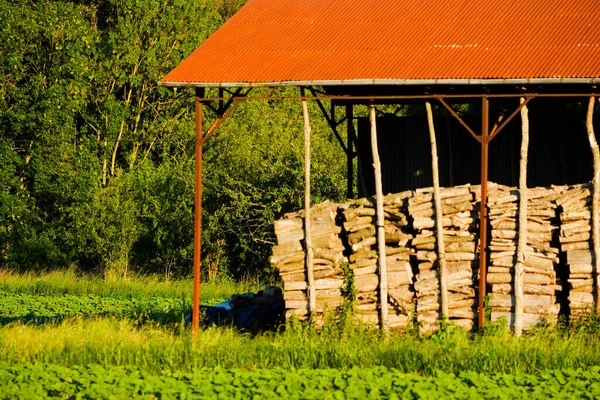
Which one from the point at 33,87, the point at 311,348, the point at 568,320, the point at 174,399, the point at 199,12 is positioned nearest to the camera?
the point at 174,399

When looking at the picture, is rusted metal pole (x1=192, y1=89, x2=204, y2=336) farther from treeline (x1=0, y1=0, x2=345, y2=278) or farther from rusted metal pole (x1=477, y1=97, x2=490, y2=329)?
treeline (x1=0, y1=0, x2=345, y2=278)

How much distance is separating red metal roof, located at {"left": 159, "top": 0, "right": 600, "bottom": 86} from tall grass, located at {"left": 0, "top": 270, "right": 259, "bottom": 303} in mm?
8165

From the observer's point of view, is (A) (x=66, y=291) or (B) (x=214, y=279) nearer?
(A) (x=66, y=291)

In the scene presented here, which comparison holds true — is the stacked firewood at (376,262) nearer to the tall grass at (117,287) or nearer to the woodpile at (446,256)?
the woodpile at (446,256)

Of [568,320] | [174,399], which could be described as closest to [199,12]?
[568,320]

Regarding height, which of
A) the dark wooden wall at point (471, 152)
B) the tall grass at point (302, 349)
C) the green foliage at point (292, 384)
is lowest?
the green foliage at point (292, 384)

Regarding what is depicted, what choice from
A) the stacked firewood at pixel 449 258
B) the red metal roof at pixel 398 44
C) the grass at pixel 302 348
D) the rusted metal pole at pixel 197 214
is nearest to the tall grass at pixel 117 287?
the rusted metal pole at pixel 197 214

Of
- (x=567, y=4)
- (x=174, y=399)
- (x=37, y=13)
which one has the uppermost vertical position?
(x=37, y=13)

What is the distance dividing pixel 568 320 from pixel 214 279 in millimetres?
14537

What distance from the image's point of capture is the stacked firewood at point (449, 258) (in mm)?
18125

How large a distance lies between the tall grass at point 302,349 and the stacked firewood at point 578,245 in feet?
1.88

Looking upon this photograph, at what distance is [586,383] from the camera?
46.5 ft

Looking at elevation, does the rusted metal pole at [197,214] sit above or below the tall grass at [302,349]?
above

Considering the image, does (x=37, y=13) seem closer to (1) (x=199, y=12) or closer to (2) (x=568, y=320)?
(1) (x=199, y=12)
